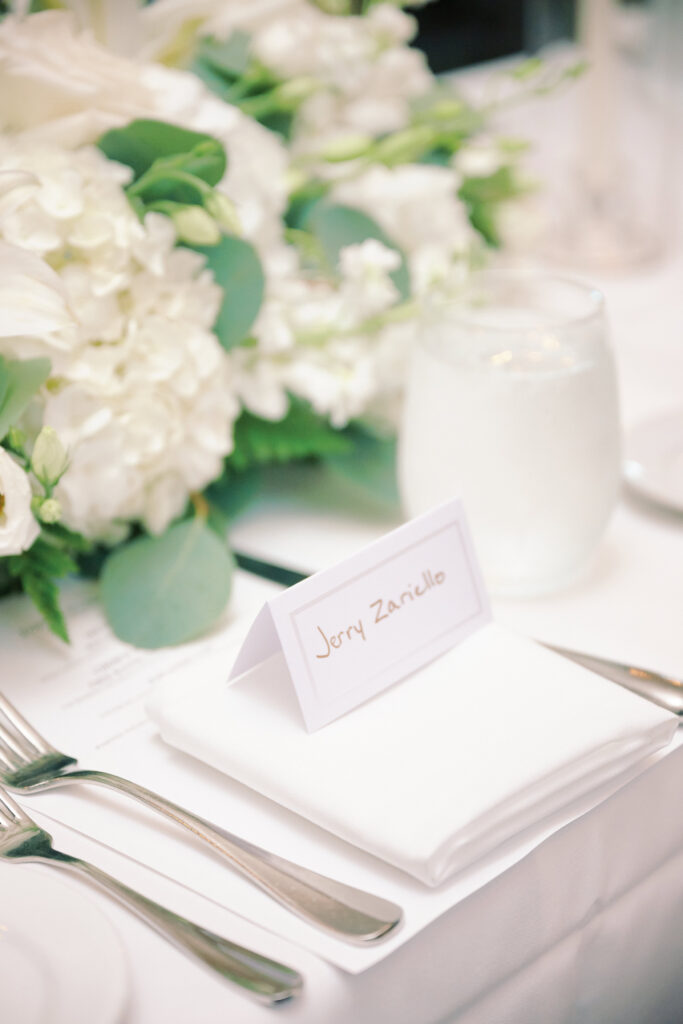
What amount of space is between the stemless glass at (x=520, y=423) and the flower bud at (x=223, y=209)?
132mm

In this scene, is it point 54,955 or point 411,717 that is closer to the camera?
point 54,955

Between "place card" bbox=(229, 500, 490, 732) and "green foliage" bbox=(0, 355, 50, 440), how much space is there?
18 cm

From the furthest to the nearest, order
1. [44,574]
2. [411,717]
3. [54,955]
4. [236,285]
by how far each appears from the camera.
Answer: [236,285] → [44,574] → [411,717] → [54,955]

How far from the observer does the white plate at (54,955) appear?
35cm

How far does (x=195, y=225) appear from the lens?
0.63m

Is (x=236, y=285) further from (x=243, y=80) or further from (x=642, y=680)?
(x=642, y=680)

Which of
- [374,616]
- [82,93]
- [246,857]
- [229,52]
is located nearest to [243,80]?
[229,52]

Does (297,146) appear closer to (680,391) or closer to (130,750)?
(680,391)

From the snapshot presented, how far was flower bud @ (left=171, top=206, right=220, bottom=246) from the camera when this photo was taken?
2.07 feet

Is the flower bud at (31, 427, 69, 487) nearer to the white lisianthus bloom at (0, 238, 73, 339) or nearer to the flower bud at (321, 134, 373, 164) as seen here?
the white lisianthus bloom at (0, 238, 73, 339)

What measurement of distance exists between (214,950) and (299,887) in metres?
0.04

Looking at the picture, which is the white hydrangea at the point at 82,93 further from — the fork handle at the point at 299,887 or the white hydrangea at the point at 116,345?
the fork handle at the point at 299,887

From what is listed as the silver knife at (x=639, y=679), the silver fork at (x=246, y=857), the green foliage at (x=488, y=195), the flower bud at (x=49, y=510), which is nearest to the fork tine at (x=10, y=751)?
the silver fork at (x=246, y=857)

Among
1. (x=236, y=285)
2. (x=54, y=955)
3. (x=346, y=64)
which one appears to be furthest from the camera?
(x=346, y=64)
